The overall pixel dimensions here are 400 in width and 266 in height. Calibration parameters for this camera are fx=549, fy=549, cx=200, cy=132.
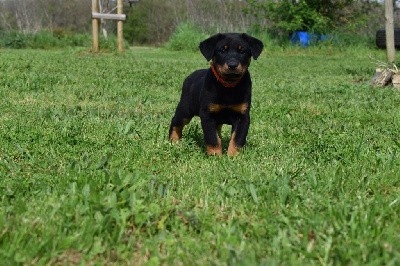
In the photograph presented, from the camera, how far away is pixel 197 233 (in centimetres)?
252

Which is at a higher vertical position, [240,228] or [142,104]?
[240,228]

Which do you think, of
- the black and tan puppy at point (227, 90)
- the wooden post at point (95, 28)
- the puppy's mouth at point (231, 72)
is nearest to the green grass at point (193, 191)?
the black and tan puppy at point (227, 90)

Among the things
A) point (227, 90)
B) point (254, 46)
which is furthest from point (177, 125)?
point (254, 46)

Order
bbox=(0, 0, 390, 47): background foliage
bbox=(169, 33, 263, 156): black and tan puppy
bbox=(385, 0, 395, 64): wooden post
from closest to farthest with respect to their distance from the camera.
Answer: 1. bbox=(169, 33, 263, 156): black and tan puppy
2. bbox=(385, 0, 395, 64): wooden post
3. bbox=(0, 0, 390, 47): background foliage

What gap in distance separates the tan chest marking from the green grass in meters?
0.35

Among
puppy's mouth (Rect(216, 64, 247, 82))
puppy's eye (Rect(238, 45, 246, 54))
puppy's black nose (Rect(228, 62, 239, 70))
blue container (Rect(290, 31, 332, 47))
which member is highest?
puppy's eye (Rect(238, 45, 246, 54))

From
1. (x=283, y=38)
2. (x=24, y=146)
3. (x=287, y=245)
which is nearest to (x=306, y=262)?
(x=287, y=245)

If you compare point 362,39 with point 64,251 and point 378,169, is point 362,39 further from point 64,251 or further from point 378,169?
point 64,251

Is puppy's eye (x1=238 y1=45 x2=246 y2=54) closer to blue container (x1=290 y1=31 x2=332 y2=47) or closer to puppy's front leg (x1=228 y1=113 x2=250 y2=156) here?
puppy's front leg (x1=228 y1=113 x2=250 y2=156)

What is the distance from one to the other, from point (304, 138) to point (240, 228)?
2.77 metres

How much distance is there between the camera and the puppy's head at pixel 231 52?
4.22 metres

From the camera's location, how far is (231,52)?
4.47m

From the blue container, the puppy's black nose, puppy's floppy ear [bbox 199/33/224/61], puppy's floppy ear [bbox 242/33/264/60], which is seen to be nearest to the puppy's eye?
puppy's floppy ear [bbox 242/33/264/60]

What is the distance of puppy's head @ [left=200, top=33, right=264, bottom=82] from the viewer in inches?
166
